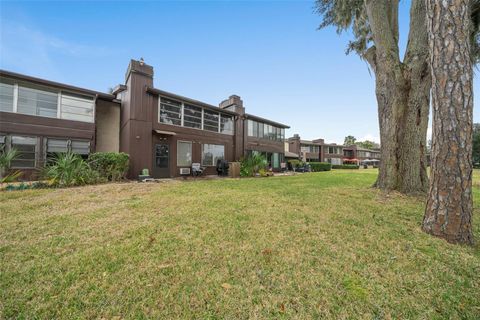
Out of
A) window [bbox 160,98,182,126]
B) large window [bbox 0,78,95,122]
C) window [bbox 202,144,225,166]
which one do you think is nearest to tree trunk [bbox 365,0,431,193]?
window [bbox 202,144,225,166]

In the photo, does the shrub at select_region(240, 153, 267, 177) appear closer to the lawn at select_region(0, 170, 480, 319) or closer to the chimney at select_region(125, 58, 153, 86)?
the chimney at select_region(125, 58, 153, 86)

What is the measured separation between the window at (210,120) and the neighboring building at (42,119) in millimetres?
6022

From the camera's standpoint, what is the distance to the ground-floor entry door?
11219 millimetres

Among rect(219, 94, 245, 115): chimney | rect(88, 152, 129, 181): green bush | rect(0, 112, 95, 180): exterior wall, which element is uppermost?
rect(219, 94, 245, 115): chimney

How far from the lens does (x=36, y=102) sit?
952 centimetres

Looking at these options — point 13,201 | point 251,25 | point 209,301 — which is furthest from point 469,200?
point 251,25

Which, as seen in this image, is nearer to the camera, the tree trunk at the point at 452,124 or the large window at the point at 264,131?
the tree trunk at the point at 452,124

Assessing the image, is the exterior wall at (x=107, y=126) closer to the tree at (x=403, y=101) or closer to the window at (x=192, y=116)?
the window at (x=192, y=116)

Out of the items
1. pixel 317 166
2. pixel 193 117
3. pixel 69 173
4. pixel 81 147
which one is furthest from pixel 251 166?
pixel 317 166

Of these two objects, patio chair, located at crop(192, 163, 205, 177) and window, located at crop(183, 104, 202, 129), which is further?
window, located at crop(183, 104, 202, 129)

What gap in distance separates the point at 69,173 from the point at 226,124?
10.5 meters

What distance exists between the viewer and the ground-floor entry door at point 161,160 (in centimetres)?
1122

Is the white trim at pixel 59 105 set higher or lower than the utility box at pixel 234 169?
higher

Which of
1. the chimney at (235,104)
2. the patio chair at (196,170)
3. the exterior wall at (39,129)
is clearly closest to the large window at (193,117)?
the chimney at (235,104)
